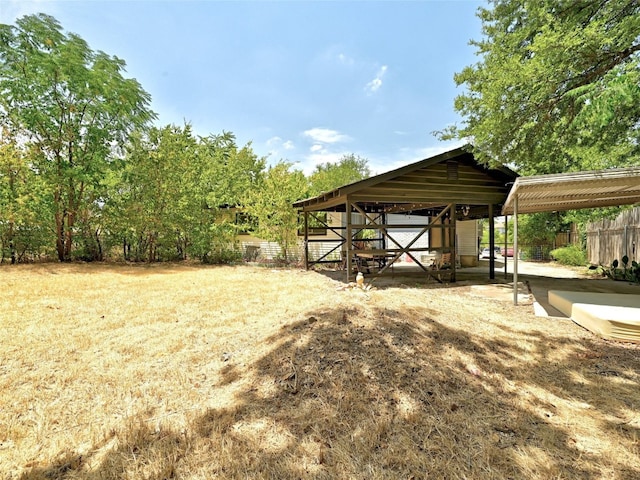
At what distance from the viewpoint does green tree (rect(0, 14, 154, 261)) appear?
1114 centimetres

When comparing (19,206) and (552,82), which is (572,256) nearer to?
(552,82)

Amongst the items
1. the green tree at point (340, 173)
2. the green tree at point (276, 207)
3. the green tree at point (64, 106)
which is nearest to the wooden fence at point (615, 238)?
the green tree at point (276, 207)

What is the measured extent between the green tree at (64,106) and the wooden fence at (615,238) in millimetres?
19605

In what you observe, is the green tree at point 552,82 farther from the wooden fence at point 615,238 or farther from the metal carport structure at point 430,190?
the wooden fence at point 615,238

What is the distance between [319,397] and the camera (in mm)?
2637

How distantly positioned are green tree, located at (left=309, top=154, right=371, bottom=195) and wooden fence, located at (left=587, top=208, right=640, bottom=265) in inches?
520

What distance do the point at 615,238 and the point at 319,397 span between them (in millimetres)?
13180

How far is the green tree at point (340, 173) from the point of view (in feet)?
88.9

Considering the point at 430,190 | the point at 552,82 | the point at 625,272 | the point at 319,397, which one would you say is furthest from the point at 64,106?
the point at 625,272

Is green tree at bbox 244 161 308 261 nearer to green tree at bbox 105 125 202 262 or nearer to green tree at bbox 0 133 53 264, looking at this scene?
green tree at bbox 105 125 202 262

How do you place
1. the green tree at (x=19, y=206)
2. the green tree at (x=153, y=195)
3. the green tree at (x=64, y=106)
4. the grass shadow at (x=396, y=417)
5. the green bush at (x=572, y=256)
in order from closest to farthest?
1. the grass shadow at (x=396, y=417)
2. the green tree at (x=19, y=206)
3. the green tree at (x=64, y=106)
4. the green tree at (x=153, y=195)
5. the green bush at (x=572, y=256)

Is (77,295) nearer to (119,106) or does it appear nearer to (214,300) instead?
(214,300)

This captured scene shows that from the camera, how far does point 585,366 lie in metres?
3.29

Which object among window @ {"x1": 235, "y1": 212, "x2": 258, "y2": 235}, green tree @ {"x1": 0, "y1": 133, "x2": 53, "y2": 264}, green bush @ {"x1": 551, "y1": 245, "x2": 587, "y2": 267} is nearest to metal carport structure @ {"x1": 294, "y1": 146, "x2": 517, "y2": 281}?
window @ {"x1": 235, "y1": 212, "x2": 258, "y2": 235}
